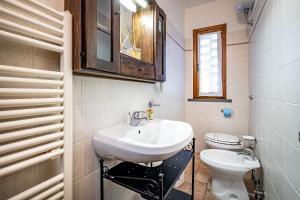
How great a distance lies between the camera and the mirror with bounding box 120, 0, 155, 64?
111 cm

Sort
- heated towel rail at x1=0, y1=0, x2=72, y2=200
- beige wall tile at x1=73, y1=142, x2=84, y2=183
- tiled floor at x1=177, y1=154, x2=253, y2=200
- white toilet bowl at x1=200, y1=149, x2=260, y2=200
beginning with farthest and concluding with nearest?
tiled floor at x1=177, y1=154, x2=253, y2=200, white toilet bowl at x1=200, y1=149, x2=260, y2=200, beige wall tile at x1=73, y1=142, x2=84, y2=183, heated towel rail at x1=0, y1=0, x2=72, y2=200

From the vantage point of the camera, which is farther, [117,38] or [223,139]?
[223,139]

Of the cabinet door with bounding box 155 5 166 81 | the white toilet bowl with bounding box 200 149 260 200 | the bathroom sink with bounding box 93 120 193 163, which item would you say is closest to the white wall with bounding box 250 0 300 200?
the white toilet bowl with bounding box 200 149 260 200

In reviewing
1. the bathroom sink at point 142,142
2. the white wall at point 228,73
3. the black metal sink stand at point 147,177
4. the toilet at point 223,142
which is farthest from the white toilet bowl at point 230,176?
the white wall at point 228,73

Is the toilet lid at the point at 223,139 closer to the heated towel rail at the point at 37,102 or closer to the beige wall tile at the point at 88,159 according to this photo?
the beige wall tile at the point at 88,159

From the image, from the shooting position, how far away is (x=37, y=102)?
0.57m

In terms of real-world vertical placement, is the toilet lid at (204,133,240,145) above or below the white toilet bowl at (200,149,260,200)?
above

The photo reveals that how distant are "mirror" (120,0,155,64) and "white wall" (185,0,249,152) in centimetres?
140

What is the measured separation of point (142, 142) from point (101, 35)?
0.63m

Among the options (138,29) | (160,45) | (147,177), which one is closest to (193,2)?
(160,45)

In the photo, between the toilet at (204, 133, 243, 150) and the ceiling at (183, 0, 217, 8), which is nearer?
the toilet at (204, 133, 243, 150)

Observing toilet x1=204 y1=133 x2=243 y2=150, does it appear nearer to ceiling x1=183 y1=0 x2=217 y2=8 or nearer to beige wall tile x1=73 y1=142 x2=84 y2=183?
beige wall tile x1=73 y1=142 x2=84 y2=183

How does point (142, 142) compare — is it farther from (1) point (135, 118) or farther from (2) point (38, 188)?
(2) point (38, 188)

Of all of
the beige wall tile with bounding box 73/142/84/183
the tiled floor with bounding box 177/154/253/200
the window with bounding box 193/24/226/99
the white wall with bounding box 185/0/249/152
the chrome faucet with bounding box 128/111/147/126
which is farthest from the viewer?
the window with bounding box 193/24/226/99
